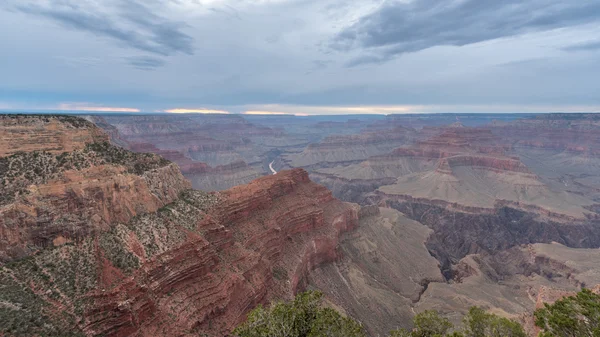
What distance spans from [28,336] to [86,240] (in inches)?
453

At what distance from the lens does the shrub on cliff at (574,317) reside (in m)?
16.8

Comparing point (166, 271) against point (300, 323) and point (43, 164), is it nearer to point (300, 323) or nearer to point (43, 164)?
point (43, 164)

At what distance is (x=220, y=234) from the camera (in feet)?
143

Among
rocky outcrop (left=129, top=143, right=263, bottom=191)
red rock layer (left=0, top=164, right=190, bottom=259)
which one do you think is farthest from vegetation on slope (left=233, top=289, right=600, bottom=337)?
→ rocky outcrop (left=129, top=143, right=263, bottom=191)

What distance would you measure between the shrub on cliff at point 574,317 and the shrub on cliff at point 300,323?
10.3 m

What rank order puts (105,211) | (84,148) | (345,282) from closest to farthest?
1. (105,211)
2. (84,148)
3. (345,282)

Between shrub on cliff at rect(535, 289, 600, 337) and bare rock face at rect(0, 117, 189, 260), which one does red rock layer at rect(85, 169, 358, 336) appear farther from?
shrub on cliff at rect(535, 289, 600, 337)

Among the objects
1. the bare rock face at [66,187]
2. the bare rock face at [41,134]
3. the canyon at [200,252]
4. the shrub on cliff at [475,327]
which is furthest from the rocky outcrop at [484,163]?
the bare rock face at [41,134]

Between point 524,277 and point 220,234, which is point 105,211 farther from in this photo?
point 524,277

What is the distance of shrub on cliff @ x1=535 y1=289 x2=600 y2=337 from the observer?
16.8 metres

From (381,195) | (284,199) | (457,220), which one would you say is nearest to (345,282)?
(284,199)

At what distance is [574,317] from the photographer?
1823 centimetres

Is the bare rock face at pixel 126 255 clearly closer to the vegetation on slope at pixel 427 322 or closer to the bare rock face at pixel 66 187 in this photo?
the bare rock face at pixel 66 187

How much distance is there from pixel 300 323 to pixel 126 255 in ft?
68.5
